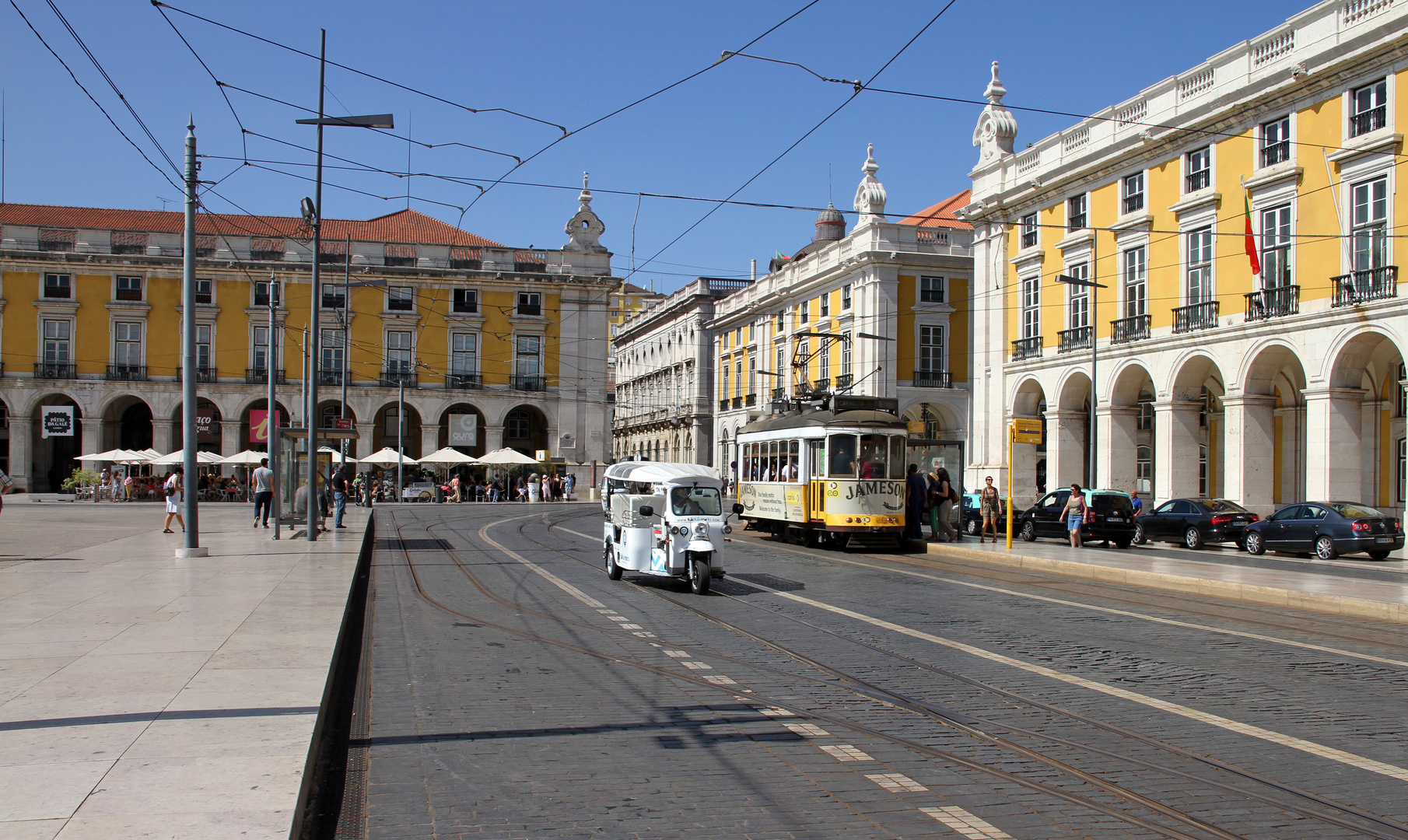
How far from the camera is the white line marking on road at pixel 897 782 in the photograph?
6.22 metres

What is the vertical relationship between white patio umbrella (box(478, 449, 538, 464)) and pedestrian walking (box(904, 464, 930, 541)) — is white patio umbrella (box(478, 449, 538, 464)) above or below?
above

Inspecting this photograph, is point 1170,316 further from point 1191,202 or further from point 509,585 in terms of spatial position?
point 509,585

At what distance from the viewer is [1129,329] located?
1454 inches

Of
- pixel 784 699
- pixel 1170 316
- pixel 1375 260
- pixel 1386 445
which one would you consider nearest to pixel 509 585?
pixel 784 699

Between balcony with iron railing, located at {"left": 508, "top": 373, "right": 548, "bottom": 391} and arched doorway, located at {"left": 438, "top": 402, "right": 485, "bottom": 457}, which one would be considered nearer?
arched doorway, located at {"left": 438, "top": 402, "right": 485, "bottom": 457}

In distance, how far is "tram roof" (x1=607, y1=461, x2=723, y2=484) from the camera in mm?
16750

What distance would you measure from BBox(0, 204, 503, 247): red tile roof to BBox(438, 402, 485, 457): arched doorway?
31.8 ft

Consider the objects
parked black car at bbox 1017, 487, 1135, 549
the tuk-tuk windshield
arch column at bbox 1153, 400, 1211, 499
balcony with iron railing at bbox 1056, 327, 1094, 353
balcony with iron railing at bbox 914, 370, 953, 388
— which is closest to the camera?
the tuk-tuk windshield

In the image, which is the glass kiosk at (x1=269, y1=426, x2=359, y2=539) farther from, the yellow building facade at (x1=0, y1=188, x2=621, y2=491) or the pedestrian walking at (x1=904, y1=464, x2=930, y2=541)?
the yellow building facade at (x1=0, y1=188, x2=621, y2=491)

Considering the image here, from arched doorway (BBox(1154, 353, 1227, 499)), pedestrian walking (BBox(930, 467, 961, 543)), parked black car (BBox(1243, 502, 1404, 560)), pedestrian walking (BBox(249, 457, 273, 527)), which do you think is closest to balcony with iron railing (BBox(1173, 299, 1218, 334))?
arched doorway (BBox(1154, 353, 1227, 499))

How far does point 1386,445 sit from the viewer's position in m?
34.0

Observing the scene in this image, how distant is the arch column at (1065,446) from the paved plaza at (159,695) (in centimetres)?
3023

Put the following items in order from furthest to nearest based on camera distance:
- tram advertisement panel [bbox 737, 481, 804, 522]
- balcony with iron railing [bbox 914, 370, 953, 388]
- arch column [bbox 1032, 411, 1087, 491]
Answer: balcony with iron railing [bbox 914, 370, 953, 388] < arch column [bbox 1032, 411, 1087, 491] < tram advertisement panel [bbox 737, 481, 804, 522]

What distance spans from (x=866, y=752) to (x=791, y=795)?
1.11 metres
